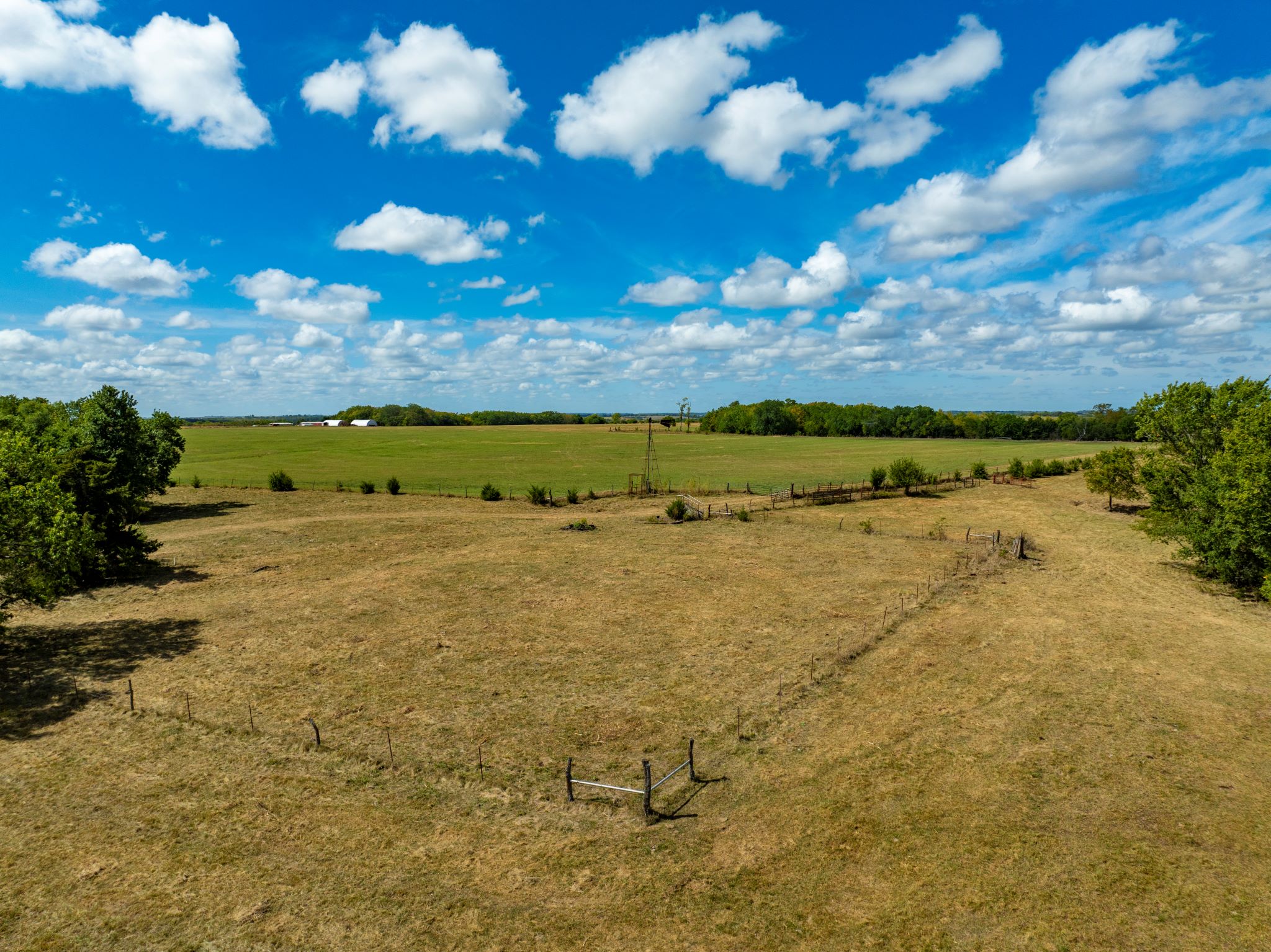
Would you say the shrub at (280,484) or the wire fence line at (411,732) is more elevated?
the shrub at (280,484)

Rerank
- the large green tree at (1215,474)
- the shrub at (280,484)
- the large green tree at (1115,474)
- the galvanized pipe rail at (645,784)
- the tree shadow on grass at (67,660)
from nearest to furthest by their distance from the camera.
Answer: the galvanized pipe rail at (645,784), the tree shadow on grass at (67,660), the large green tree at (1215,474), the large green tree at (1115,474), the shrub at (280,484)

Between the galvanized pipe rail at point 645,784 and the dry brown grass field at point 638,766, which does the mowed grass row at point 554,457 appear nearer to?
the dry brown grass field at point 638,766

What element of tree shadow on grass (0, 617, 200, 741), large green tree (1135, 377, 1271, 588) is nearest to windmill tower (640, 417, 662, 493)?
large green tree (1135, 377, 1271, 588)

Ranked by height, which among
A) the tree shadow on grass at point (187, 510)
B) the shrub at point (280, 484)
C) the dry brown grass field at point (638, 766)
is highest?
the shrub at point (280, 484)

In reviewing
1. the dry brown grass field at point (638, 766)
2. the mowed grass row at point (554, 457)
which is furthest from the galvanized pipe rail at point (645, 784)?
the mowed grass row at point (554, 457)

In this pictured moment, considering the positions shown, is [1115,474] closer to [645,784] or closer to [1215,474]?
[1215,474]

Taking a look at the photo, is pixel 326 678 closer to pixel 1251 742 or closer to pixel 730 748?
pixel 730 748
